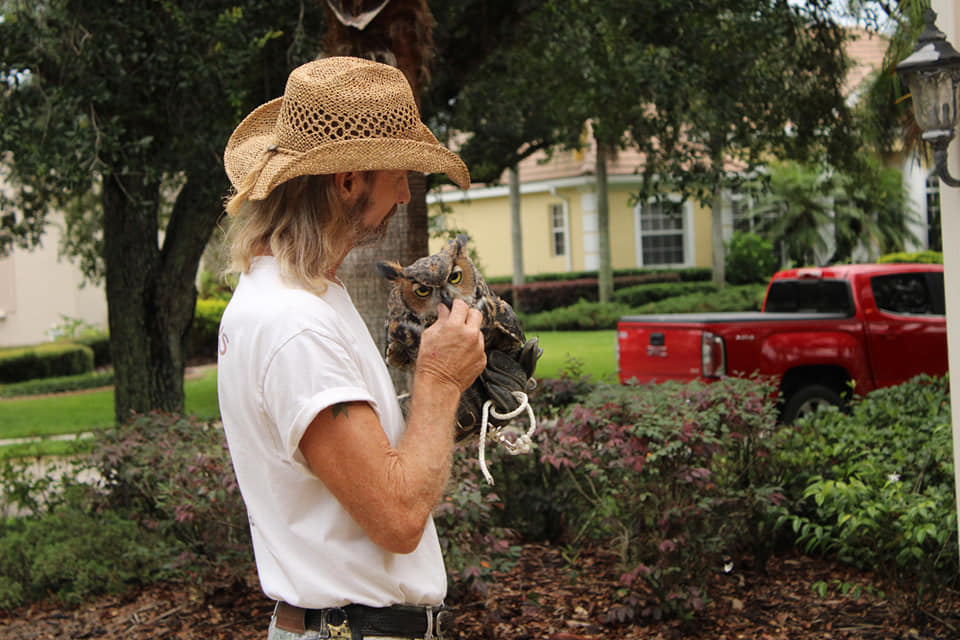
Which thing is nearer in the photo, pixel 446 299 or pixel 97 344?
pixel 446 299

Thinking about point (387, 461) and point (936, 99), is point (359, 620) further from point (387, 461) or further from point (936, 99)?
point (936, 99)

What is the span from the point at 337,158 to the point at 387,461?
592mm

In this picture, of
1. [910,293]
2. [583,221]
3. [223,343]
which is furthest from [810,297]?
[583,221]

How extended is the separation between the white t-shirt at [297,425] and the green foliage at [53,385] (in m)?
17.4

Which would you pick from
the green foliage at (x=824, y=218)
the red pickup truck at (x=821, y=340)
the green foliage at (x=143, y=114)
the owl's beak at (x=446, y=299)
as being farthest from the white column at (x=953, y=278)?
the green foliage at (x=824, y=218)

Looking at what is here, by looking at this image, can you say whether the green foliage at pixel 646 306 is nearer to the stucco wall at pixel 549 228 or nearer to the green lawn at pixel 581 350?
the green lawn at pixel 581 350

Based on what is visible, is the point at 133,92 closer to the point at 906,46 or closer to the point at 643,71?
the point at 643,71

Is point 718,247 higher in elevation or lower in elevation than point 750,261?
higher

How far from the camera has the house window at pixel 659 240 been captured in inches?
1168

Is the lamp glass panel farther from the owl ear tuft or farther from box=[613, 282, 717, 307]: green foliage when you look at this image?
Answer: box=[613, 282, 717, 307]: green foliage

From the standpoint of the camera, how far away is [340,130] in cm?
186

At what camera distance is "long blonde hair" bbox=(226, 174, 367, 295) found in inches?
72.8

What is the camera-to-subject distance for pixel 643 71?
25.3 ft

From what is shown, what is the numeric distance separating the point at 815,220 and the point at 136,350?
2513 cm
